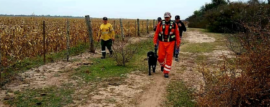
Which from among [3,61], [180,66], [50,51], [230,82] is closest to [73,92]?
[3,61]

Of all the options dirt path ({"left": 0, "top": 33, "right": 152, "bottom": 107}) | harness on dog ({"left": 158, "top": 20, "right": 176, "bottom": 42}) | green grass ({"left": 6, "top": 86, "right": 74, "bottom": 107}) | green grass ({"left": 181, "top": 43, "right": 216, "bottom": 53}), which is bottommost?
green grass ({"left": 6, "top": 86, "right": 74, "bottom": 107})

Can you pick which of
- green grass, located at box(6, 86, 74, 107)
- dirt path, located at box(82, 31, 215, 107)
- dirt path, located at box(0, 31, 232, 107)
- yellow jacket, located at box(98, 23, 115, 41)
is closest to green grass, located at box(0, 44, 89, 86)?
dirt path, located at box(0, 31, 232, 107)

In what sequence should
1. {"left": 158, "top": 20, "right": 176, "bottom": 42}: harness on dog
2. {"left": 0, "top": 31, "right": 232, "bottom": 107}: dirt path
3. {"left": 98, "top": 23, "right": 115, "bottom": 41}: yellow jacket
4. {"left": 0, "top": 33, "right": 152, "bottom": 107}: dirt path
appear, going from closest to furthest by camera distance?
1. {"left": 0, "top": 31, "right": 232, "bottom": 107}: dirt path
2. {"left": 0, "top": 33, "right": 152, "bottom": 107}: dirt path
3. {"left": 158, "top": 20, "right": 176, "bottom": 42}: harness on dog
4. {"left": 98, "top": 23, "right": 115, "bottom": 41}: yellow jacket

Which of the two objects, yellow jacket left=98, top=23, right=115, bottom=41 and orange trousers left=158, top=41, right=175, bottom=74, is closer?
orange trousers left=158, top=41, right=175, bottom=74

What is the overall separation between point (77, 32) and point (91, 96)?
389 inches

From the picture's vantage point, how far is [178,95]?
19.8 feet

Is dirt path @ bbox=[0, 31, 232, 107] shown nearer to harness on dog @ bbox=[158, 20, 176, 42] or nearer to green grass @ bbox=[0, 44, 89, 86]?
green grass @ bbox=[0, 44, 89, 86]

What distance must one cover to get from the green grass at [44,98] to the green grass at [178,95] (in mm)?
2176

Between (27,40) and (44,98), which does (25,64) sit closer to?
(27,40)

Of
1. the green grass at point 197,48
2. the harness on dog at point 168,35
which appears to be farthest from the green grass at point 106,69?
the green grass at point 197,48

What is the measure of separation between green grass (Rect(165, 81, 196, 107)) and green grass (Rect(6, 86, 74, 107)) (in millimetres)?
2176

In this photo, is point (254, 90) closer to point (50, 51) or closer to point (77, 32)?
point (50, 51)

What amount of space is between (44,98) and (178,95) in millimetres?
3000

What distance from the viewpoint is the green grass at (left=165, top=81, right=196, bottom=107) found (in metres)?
5.49
